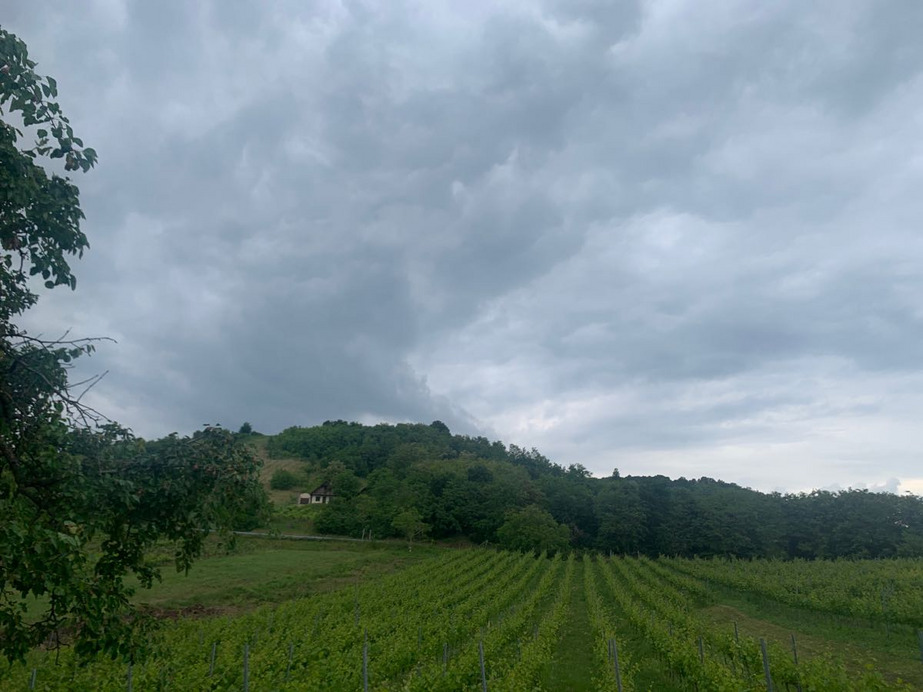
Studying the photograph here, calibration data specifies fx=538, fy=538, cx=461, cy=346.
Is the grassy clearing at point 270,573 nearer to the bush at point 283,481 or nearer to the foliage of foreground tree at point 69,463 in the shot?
the foliage of foreground tree at point 69,463

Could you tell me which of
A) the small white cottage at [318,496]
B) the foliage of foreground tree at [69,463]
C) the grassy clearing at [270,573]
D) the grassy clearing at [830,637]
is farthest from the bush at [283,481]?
the foliage of foreground tree at [69,463]

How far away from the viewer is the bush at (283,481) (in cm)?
7569

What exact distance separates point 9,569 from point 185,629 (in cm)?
1630

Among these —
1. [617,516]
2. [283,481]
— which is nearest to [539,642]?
[617,516]

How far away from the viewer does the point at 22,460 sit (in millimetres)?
3992

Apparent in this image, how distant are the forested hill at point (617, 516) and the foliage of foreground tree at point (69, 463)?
46.8m

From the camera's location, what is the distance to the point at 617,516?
194 feet

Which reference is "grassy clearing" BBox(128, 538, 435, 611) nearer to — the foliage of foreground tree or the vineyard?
the vineyard

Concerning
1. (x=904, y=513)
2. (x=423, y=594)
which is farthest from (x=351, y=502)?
(x=904, y=513)

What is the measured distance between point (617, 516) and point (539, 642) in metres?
49.4

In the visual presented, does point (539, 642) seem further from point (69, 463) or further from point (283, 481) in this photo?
point (283, 481)

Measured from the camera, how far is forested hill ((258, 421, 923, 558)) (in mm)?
51750

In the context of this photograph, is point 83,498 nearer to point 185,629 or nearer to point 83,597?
point 83,597

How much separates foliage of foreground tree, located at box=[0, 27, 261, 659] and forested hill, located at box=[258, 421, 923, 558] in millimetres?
46817
